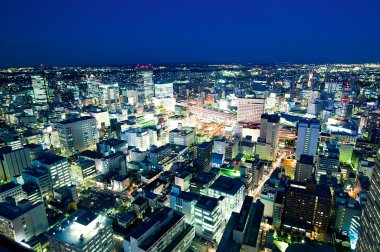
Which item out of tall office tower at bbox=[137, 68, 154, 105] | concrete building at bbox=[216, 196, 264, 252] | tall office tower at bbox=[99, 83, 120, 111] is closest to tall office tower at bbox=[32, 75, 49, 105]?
tall office tower at bbox=[99, 83, 120, 111]

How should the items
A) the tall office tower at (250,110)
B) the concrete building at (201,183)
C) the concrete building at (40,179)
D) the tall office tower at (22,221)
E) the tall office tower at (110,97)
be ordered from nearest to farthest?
the tall office tower at (22,221), the concrete building at (201,183), the concrete building at (40,179), the tall office tower at (250,110), the tall office tower at (110,97)

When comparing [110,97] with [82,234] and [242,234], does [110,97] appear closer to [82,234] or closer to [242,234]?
[82,234]

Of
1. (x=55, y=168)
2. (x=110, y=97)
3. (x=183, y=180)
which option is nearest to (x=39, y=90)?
(x=110, y=97)

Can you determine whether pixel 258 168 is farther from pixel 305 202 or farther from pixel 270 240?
pixel 270 240

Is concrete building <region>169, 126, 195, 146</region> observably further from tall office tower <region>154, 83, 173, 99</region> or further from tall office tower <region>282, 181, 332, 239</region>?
tall office tower <region>154, 83, 173, 99</region>

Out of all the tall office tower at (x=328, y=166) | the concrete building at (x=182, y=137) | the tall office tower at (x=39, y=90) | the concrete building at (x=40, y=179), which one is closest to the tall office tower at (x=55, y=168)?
the concrete building at (x=40, y=179)

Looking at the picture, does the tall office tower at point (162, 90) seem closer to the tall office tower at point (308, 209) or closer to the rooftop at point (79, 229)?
the tall office tower at point (308, 209)
